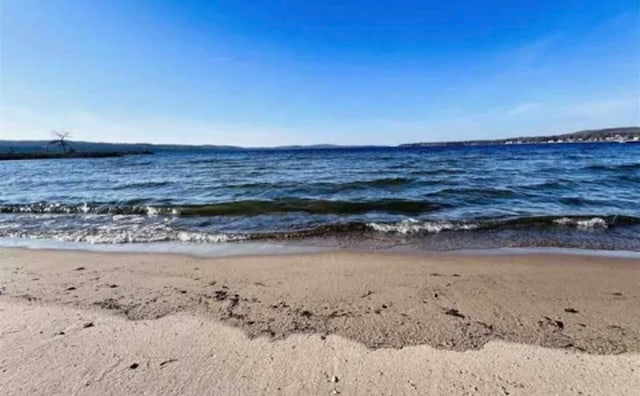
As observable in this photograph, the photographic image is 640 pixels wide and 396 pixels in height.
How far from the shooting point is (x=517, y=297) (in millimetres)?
3789

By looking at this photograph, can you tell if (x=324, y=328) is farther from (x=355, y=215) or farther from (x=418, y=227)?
(x=355, y=215)

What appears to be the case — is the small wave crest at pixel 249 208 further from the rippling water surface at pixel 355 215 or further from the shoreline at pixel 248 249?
the shoreline at pixel 248 249

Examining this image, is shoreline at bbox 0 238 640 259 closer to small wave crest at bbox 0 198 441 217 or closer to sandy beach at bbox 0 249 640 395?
sandy beach at bbox 0 249 640 395

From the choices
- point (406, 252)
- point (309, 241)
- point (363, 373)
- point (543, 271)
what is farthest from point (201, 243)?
point (543, 271)

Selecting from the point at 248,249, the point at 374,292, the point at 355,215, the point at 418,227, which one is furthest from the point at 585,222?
the point at 248,249

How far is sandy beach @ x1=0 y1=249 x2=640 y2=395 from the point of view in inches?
90.7

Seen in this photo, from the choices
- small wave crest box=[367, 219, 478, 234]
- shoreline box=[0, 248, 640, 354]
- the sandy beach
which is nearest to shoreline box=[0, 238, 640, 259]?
shoreline box=[0, 248, 640, 354]

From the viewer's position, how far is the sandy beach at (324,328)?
2305 mm

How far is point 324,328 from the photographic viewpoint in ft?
10.1

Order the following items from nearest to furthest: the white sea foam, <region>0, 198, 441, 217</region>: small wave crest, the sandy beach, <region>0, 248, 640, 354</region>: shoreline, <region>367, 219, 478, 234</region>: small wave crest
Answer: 1. the sandy beach
2. <region>0, 248, 640, 354</region>: shoreline
3. <region>367, 219, 478, 234</region>: small wave crest
4. the white sea foam
5. <region>0, 198, 441, 217</region>: small wave crest

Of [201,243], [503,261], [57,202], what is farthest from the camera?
[57,202]

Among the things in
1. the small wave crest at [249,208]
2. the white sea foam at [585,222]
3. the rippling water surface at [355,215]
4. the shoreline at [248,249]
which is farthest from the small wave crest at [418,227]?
the white sea foam at [585,222]

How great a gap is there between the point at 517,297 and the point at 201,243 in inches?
223

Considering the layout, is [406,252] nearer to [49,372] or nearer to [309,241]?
[309,241]
